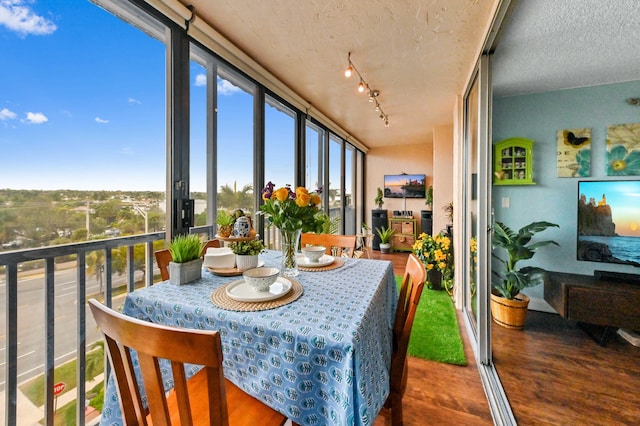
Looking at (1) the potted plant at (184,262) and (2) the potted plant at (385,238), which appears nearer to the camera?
(1) the potted plant at (184,262)

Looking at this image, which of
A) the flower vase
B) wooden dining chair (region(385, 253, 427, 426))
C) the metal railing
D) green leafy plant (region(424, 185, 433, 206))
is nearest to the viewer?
wooden dining chair (region(385, 253, 427, 426))

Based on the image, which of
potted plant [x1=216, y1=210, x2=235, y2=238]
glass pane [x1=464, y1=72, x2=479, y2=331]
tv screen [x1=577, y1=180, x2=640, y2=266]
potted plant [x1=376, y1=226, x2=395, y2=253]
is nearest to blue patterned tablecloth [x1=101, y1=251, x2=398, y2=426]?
potted plant [x1=216, y1=210, x2=235, y2=238]

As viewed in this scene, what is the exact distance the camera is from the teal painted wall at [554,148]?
7.58ft

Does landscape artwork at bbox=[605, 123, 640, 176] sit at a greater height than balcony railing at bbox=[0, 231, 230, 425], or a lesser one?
greater

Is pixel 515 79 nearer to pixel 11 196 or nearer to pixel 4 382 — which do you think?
pixel 11 196

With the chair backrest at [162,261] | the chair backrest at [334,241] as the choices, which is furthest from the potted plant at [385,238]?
the chair backrest at [162,261]

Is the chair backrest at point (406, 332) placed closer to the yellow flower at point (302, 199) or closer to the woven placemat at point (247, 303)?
the woven placemat at point (247, 303)

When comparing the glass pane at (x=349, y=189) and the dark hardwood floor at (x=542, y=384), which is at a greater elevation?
the glass pane at (x=349, y=189)

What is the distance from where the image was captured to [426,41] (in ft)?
6.35

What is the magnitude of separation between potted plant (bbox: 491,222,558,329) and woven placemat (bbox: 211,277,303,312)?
2.16 meters

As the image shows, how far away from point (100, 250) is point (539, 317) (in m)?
3.56

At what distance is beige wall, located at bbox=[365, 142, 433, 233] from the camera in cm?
566

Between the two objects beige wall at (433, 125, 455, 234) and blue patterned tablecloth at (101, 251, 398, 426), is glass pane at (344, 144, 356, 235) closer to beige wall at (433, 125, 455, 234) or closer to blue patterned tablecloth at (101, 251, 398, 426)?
beige wall at (433, 125, 455, 234)

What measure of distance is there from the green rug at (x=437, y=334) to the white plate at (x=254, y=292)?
141 cm
